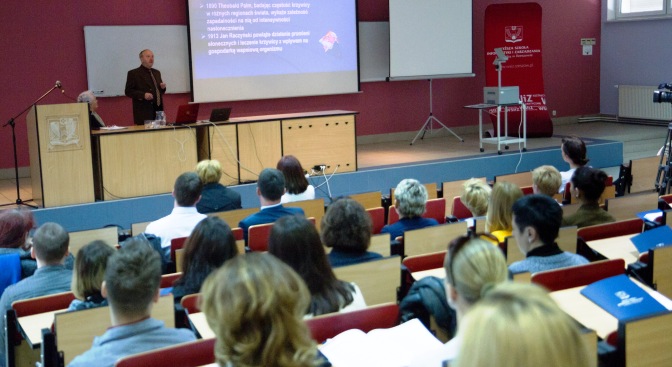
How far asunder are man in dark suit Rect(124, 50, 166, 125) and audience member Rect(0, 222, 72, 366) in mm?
5141

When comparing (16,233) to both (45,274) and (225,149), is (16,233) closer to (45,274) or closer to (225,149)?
(45,274)

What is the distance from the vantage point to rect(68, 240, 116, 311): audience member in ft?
9.66

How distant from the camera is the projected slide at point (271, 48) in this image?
1000 cm

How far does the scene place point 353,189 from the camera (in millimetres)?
8688

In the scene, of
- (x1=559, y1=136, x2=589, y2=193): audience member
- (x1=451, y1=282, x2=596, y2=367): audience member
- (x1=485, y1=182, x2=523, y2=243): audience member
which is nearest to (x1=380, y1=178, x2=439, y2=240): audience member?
(x1=485, y1=182, x2=523, y2=243): audience member

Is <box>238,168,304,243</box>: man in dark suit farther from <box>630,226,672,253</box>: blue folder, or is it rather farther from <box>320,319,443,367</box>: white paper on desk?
<box>320,319,443,367</box>: white paper on desk

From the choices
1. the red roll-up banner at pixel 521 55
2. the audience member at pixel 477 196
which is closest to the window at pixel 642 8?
the red roll-up banner at pixel 521 55

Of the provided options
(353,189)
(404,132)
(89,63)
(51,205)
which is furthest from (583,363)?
(404,132)

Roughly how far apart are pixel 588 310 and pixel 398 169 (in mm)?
6268

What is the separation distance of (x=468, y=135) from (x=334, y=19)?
9.91 feet

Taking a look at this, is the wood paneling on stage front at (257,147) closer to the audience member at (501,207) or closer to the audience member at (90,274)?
the audience member at (501,207)

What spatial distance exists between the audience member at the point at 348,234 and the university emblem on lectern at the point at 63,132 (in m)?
4.31

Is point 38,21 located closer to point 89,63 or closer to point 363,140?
point 89,63

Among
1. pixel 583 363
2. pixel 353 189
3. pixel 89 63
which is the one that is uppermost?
pixel 89 63
